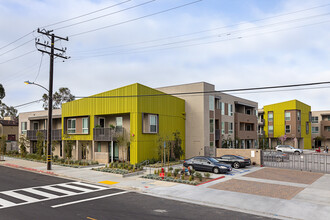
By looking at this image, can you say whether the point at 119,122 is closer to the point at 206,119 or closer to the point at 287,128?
the point at 206,119

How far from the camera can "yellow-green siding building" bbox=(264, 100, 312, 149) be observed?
61531 millimetres

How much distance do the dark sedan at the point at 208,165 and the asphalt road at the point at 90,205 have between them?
9445 mm

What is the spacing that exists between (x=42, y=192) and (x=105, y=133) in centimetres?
1506

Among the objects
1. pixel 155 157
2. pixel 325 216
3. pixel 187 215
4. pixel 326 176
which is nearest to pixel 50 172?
pixel 155 157

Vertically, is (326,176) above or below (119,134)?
below

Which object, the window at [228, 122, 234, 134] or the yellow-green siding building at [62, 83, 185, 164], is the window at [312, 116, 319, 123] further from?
the yellow-green siding building at [62, 83, 185, 164]

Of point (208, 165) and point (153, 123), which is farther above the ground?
point (153, 123)

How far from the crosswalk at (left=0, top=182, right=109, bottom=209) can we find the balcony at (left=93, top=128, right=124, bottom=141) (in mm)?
10935

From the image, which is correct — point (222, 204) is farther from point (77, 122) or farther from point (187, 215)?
point (77, 122)

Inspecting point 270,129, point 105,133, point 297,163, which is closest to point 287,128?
point 270,129

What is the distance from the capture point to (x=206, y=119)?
117 ft

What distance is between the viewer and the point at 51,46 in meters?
27.1

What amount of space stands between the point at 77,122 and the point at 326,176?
28.6 m

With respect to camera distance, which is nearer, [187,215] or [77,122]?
[187,215]
